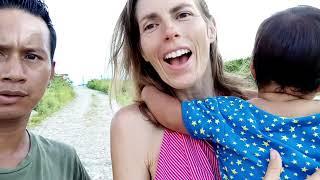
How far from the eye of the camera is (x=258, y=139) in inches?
72.5

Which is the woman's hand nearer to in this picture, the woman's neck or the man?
the woman's neck

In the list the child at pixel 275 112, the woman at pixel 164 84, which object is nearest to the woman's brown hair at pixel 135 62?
the woman at pixel 164 84

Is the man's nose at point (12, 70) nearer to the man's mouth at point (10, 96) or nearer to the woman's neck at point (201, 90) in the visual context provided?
the man's mouth at point (10, 96)

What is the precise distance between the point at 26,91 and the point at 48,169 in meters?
0.41

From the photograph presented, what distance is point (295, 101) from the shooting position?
190cm

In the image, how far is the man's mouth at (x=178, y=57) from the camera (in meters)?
2.05

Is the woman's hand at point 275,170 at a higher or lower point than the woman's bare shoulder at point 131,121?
lower

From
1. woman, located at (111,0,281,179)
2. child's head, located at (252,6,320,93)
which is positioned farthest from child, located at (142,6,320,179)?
woman, located at (111,0,281,179)

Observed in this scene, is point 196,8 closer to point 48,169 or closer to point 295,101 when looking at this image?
point 295,101

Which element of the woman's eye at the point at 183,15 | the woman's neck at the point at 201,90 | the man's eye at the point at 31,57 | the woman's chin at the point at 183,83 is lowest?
the woman's neck at the point at 201,90

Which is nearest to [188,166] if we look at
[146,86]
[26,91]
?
[146,86]

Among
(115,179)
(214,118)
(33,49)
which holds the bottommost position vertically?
(115,179)

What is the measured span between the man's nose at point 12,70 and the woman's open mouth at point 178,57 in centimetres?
66

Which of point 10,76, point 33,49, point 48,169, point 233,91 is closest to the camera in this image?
point 10,76
